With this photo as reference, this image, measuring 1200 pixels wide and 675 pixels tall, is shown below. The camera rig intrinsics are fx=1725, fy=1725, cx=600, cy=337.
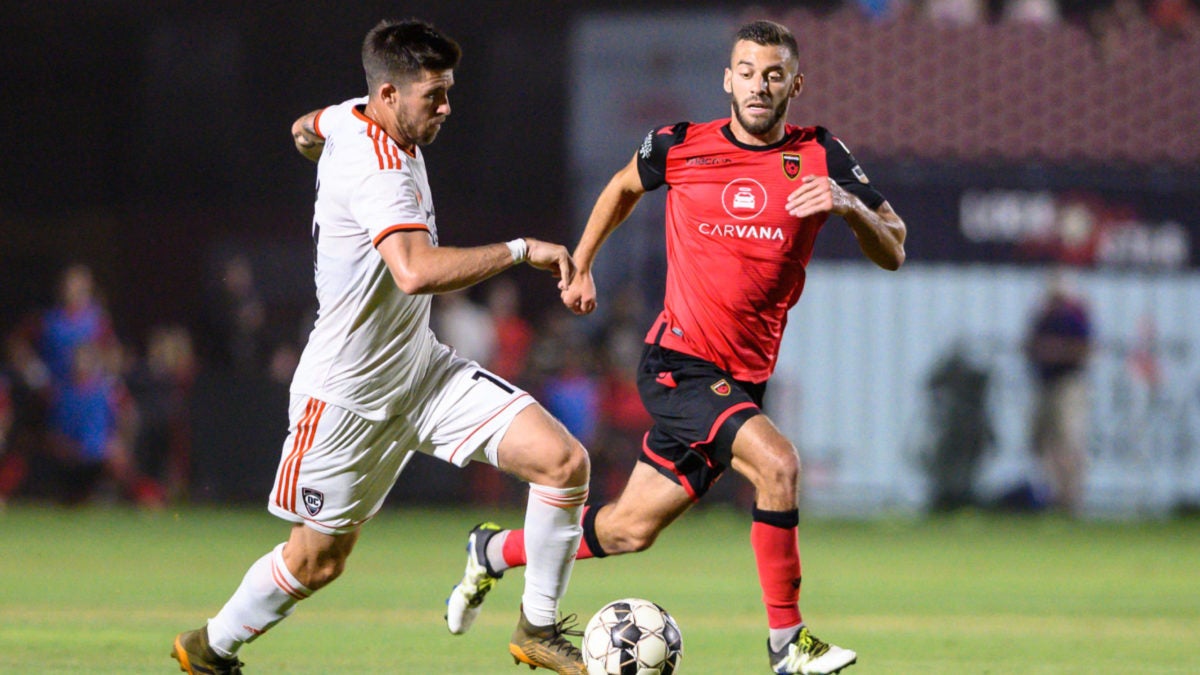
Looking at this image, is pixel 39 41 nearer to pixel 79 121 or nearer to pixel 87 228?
pixel 79 121

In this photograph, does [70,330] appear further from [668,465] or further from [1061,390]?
[668,465]

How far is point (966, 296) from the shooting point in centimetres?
1638

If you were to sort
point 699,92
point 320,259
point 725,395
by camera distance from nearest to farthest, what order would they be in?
point 320,259 → point 725,395 → point 699,92

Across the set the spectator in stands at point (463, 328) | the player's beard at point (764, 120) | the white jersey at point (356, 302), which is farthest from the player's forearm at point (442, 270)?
the spectator in stands at point (463, 328)

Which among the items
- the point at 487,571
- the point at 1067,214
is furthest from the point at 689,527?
the point at 487,571

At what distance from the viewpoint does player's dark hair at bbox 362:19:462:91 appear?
19.8 ft

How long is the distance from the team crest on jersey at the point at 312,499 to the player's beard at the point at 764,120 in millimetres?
2342

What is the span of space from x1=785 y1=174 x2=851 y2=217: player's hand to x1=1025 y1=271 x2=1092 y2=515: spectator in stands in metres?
10.1

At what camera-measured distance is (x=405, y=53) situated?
604cm

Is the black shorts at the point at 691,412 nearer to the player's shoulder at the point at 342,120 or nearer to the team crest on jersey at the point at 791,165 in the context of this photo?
the team crest on jersey at the point at 791,165

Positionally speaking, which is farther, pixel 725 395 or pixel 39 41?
pixel 39 41

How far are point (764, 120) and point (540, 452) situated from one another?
175 centimetres

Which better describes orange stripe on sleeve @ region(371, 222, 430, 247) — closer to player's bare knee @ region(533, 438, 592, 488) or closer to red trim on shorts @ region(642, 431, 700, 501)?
player's bare knee @ region(533, 438, 592, 488)

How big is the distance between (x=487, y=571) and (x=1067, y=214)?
10.6 m
